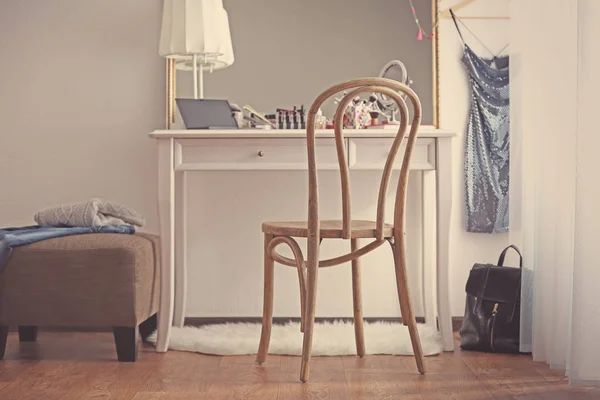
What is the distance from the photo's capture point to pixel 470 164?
11.9 ft

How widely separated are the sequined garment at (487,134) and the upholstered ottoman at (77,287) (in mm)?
1484

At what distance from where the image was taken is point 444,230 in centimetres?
311

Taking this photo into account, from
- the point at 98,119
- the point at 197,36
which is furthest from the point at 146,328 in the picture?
the point at 197,36

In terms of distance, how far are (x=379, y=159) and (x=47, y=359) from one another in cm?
137

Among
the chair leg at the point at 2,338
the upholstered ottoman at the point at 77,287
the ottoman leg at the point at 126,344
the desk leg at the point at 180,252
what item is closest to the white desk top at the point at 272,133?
the upholstered ottoman at the point at 77,287

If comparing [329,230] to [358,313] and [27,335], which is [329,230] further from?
[27,335]

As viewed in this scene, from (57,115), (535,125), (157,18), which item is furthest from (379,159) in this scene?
(57,115)

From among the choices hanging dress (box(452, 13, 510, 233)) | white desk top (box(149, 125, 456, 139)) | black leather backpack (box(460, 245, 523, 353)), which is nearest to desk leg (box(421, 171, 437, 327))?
hanging dress (box(452, 13, 510, 233))

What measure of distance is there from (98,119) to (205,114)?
59 centimetres

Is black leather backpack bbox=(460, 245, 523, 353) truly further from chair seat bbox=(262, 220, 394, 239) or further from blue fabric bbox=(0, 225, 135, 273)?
blue fabric bbox=(0, 225, 135, 273)

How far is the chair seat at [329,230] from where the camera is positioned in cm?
269

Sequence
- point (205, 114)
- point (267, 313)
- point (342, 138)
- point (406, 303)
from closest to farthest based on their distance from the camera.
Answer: point (342, 138)
point (406, 303)
point (267, 313)
point (205, 114)

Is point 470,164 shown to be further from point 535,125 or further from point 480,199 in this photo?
point 535,125

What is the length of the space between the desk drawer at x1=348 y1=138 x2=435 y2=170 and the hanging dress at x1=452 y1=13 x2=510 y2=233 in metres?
0.54
